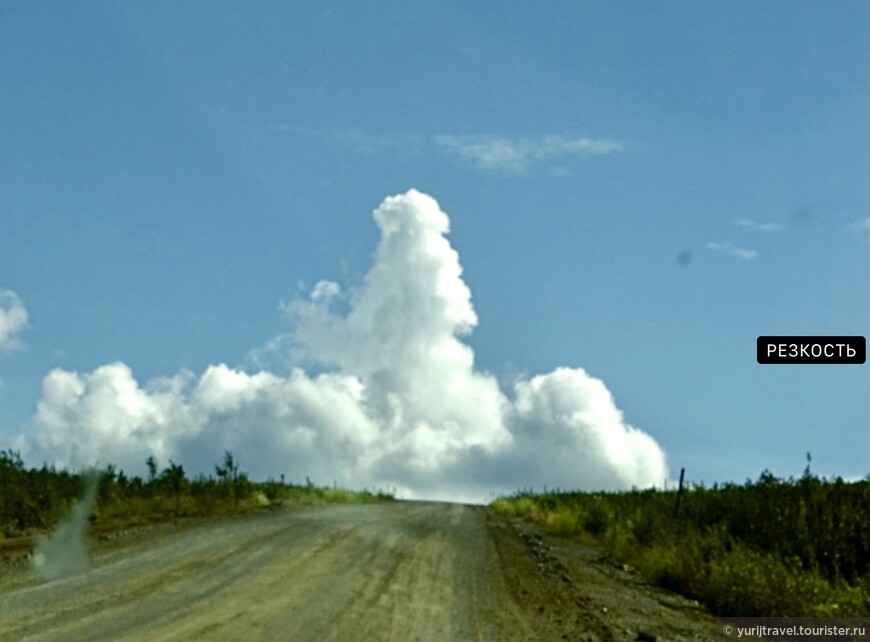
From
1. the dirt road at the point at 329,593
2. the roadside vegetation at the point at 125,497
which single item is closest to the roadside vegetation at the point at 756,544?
the dirt road at the point at 329,593

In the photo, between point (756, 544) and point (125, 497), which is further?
point (125, 497)

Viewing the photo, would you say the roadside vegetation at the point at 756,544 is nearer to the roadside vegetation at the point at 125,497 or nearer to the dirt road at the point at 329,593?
the dirt road at the point at 329,593

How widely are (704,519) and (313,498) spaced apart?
17078 millimetres

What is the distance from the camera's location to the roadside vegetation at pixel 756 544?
1804 centimetres

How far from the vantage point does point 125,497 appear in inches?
1262

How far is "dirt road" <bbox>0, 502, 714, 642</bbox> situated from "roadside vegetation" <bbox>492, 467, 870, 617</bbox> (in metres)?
0.81

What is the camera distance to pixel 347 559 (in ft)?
62.8

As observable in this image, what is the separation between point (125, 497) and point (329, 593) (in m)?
18.4

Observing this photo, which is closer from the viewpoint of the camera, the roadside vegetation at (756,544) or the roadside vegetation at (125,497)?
the roadside vegetation at (756,544)

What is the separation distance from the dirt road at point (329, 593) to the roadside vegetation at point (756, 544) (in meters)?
0.81

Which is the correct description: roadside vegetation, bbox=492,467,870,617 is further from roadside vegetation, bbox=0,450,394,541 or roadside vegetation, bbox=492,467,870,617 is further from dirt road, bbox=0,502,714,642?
roadside vegetation, bbox=0,450,394,541

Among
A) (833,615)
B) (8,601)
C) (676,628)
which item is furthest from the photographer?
(833,615)

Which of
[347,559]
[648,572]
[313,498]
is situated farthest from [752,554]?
[313,498]

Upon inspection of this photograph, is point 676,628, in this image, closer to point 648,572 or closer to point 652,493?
point 648,572
